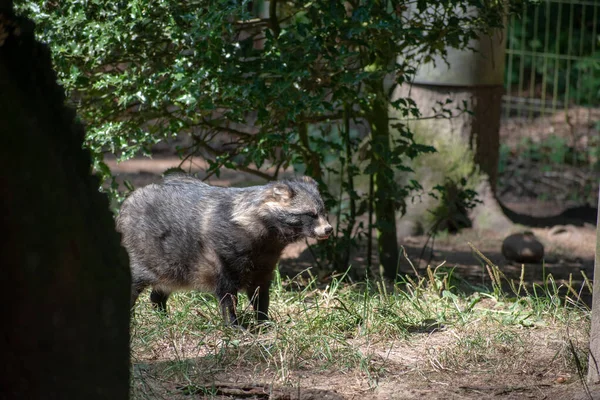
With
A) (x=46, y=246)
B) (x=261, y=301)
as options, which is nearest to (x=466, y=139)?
(x=261, y=301)

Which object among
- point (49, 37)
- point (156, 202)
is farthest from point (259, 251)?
point (49, 37)

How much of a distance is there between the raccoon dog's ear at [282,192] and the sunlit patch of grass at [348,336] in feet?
2.21

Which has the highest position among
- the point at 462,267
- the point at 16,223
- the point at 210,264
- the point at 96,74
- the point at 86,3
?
the point at 86,3

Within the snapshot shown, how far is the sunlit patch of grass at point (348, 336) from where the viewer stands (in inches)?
163

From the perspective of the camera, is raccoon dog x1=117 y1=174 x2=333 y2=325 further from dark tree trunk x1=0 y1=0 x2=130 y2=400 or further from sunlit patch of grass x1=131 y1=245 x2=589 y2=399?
dark tree trunk x1=0 y1=0 x2=130 y2=400

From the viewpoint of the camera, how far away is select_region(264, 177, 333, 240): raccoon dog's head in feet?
16.6

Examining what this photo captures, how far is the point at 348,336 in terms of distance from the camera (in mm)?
4766

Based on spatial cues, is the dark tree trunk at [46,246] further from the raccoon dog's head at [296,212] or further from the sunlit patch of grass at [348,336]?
the raccoon dog's head at [296,212]

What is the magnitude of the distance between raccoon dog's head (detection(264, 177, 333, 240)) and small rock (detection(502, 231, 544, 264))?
3099 millimetres

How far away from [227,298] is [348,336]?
77 cm

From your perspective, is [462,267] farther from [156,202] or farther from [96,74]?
[96,74]

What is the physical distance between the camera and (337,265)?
6.39m

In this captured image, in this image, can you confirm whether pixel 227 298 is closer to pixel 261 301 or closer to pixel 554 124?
pixel 261 301

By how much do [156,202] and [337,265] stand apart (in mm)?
1708
